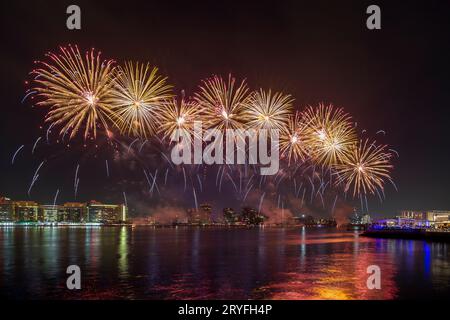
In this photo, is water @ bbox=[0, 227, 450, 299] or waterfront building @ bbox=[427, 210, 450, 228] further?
waterfront building @ bbox=[427, 210, 450, 228]

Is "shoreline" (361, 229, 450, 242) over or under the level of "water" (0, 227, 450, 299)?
under

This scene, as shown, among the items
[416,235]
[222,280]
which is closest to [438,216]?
[416,235]

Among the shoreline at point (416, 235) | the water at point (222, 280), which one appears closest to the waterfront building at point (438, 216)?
the shoreline at point (416, 235)

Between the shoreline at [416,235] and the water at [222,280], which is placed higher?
the water at [222,280]

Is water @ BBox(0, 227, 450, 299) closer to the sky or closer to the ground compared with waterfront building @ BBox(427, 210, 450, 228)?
closer to the sky

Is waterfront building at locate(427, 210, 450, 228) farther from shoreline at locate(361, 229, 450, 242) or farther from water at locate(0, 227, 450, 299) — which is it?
water at locate(0, 227, 450, 299)

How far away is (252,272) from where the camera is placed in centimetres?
3428

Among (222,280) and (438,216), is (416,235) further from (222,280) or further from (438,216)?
(222,280)

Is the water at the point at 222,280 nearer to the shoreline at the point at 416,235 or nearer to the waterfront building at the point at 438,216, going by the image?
the shoreline at the point at 416,235

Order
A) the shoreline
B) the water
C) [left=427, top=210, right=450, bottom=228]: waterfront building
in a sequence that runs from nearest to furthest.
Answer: the water → the shoreline → [left=427, top=210, right=450, bottom=228]: waterfront building

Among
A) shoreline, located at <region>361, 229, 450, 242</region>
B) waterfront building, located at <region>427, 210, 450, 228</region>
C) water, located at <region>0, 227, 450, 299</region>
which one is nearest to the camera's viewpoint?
water, located at <region>0, 227, 450, 299</region>

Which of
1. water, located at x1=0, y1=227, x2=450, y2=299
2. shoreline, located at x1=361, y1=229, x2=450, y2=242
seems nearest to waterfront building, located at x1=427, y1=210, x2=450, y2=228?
shoreline, located at x1=361, y1=229, x2=450, y2=242
